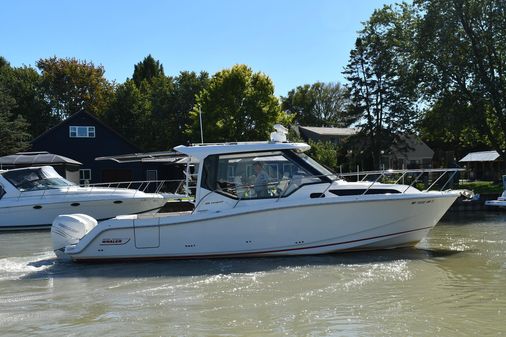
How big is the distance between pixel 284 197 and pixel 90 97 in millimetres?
45349

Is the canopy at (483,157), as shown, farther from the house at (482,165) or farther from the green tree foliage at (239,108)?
the green tree foliage at (239,108)

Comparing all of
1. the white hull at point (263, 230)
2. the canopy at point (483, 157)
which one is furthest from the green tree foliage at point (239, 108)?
the white hull at point (263, 230)

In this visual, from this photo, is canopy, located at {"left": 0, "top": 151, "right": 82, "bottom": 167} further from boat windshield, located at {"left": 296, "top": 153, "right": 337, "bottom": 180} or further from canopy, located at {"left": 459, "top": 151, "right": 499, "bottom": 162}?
canopy, located at {"left": 459, "top": 151, "right": 499, "bottom": 162}

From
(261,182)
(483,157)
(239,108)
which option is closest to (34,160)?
(239,108)

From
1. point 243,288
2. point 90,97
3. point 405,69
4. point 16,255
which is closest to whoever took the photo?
point 243,288

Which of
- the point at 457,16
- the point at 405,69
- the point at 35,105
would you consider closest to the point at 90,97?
the point at 35,105

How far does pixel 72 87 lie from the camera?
51.2 m

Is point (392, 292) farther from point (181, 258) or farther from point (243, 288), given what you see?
point (181, 258)

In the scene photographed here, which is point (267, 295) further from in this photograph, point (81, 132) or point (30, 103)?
point (30, 103)

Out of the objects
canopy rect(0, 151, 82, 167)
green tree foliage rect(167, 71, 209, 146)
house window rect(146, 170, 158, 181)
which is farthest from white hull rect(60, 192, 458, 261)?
green tree foliage rect(167, 71, 209, 146)

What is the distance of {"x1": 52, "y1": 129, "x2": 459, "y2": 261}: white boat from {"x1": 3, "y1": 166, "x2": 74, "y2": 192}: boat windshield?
7975 millimetres

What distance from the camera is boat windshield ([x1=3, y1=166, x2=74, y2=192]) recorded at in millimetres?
18094

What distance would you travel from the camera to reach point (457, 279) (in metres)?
8.47

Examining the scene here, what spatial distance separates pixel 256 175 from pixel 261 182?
189 mm
